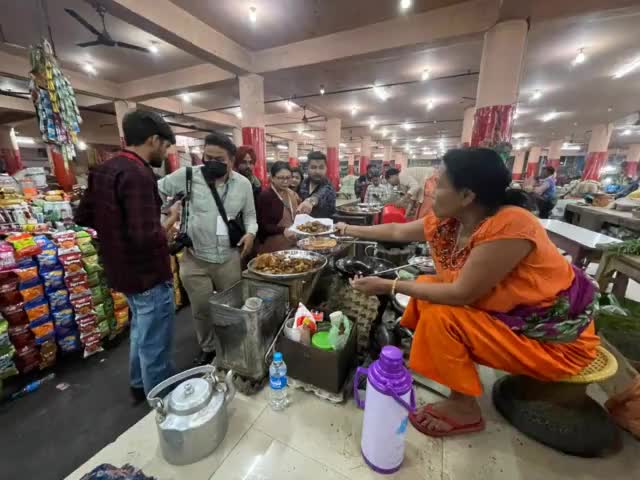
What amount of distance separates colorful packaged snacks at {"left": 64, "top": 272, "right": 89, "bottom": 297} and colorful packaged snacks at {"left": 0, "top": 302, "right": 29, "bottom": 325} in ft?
0.91

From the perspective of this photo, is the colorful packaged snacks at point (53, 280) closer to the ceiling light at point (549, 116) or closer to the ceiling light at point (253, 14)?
the ceiling light at point (253, 14)

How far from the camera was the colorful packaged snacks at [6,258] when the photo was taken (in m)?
1.82

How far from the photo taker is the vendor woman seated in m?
1.07

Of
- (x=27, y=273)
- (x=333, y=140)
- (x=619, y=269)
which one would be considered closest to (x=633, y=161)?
(x=333, y=140)

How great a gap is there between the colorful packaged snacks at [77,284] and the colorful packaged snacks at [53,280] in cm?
4

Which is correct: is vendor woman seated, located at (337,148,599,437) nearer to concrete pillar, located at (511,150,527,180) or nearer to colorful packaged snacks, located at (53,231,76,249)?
colorful packaged snacks, located at (53,231,76,249)

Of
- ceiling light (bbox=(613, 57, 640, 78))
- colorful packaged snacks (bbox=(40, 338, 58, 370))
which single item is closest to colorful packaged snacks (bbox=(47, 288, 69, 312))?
colorful packaged snacks (bbox=(40, 338, 58, 370))

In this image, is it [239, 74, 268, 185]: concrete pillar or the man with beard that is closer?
the man with beard

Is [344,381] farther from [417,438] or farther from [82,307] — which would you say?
[82,307]

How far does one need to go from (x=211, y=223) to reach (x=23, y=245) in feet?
4.67

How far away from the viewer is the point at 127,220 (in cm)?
136

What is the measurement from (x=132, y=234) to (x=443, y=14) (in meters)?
4.73

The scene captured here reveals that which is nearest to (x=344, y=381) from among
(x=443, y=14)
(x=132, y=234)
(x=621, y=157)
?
(x=132, y=234)

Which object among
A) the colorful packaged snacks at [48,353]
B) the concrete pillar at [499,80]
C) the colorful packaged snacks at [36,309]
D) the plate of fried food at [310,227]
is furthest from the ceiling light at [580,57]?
the colorful packaged snacks at [48,353]
